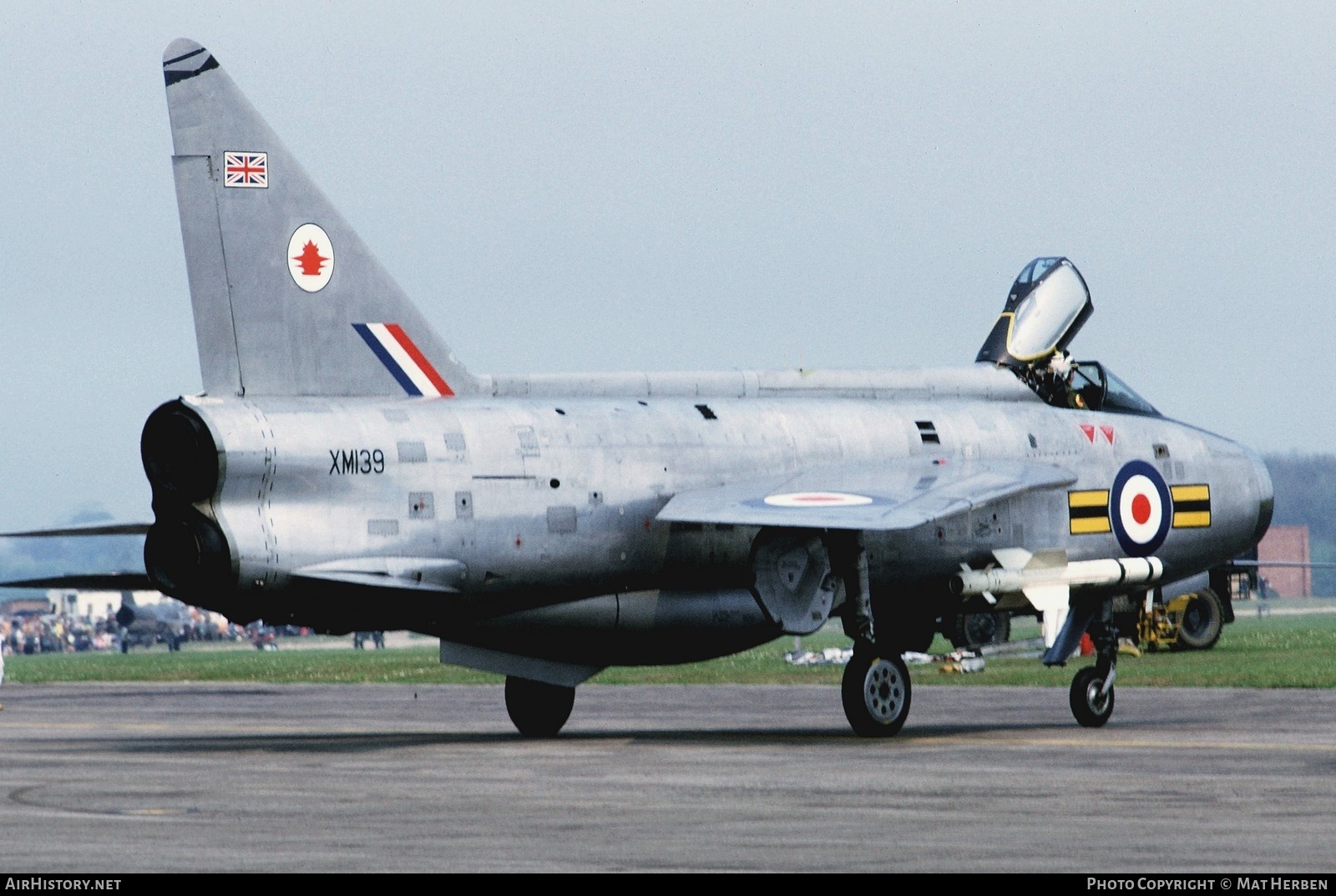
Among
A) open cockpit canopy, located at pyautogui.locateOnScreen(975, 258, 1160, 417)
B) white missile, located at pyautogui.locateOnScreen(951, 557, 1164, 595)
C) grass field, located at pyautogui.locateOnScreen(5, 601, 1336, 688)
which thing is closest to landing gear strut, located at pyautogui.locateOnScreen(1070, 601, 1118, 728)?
white missile, located at pyautogui.locateOnScreen(951, 557, 1164, 595)

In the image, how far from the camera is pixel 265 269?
21641 mm

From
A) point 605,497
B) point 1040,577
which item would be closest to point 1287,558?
point 1040,577

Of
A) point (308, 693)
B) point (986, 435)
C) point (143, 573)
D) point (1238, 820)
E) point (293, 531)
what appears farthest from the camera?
point (308, 693)

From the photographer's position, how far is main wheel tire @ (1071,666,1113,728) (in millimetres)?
24406

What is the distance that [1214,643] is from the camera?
146ft

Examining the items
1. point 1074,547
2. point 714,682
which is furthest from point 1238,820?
point 714,682

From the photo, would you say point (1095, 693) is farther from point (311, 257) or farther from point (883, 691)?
point (311, 257)

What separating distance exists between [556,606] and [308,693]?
15.7 m

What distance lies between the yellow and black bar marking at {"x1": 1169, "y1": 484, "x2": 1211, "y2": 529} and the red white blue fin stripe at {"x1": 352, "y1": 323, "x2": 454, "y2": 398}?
9.25 meters

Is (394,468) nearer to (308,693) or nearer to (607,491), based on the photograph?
(607,491)

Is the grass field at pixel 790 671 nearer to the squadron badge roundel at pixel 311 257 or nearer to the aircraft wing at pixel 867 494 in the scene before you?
the aircraft wing at pixel 867 494

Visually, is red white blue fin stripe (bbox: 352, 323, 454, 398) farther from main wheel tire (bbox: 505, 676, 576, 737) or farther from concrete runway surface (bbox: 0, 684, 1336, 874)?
main wheel tire (bbox: 505, 676, 576, 737)

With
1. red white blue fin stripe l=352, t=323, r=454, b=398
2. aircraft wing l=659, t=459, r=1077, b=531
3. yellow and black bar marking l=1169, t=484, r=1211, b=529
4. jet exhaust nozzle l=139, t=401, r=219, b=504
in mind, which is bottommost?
yellow and black bar marking l=1169, t=484, r=1211, b=529

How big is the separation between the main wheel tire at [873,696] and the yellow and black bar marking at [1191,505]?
4960 millimetres
